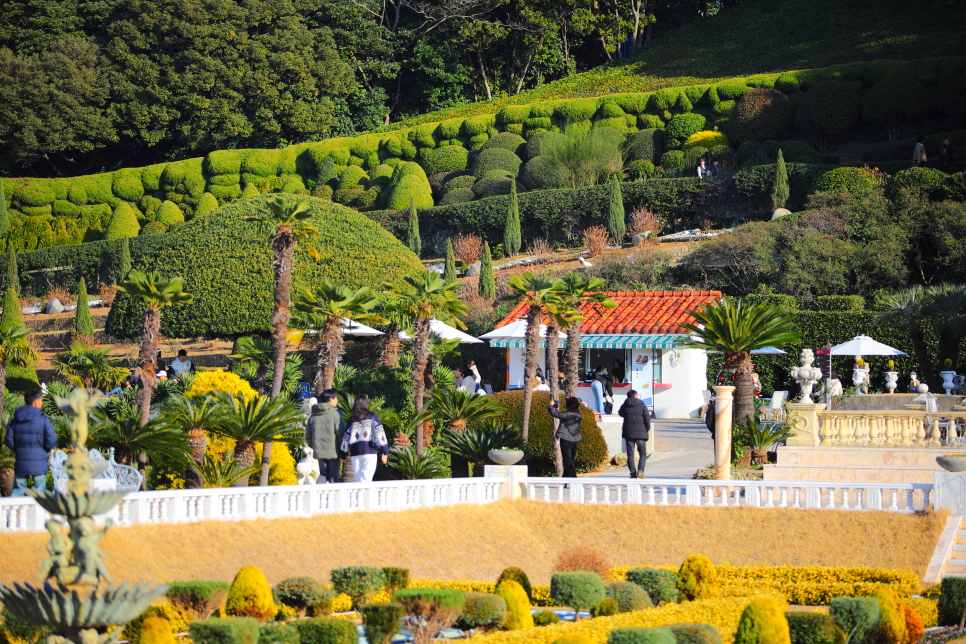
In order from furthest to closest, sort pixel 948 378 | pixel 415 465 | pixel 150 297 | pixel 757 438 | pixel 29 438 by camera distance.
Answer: pixel 948 378, pixel 757 438, pixel 150 297, pixel 415 465, pixel 29 438

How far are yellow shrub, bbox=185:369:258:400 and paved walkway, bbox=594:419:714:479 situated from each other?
20.2 ft

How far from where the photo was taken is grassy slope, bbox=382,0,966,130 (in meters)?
53.6

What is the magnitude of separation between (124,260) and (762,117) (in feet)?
83.3

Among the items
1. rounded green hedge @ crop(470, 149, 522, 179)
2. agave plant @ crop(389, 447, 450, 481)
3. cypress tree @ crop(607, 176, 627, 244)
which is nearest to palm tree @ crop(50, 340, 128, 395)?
agave plant @ crop(389, 447, 450, 481)

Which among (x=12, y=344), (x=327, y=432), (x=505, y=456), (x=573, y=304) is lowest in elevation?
(x=505, y=456)

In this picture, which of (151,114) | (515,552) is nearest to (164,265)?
(515,552)

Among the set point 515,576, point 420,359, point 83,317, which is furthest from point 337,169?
point 515,576

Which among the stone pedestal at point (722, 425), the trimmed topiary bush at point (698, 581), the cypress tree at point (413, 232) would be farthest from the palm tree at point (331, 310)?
the cypress tree at point (413, 232)

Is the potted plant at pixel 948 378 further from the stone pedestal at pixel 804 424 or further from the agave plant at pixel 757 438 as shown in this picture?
the stone pedestal at pixel 804 424

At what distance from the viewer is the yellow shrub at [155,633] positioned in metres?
8.13

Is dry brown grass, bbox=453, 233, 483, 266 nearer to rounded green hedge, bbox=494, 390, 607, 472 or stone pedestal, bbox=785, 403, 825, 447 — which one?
rounded green hedge, bbox=494, 390, 607, 472

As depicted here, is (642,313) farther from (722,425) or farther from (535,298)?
(722,425)

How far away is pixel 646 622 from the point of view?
32.0ft

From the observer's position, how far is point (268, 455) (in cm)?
1505
